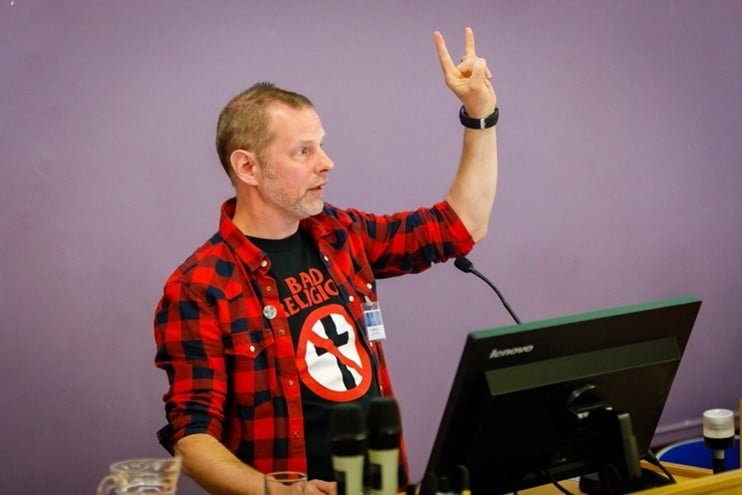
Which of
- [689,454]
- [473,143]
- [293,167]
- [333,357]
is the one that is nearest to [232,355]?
[333,357]

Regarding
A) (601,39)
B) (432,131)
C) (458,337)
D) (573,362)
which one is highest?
(601,39)

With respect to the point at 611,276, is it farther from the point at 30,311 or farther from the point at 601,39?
the point at 30,311

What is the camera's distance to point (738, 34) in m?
4.19

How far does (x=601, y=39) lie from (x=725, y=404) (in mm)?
1544

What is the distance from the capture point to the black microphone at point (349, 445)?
1346mm

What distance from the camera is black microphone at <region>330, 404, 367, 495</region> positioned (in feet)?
4.42

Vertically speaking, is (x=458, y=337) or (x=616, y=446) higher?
(x=458, y=337)

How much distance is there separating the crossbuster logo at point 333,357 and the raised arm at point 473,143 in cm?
45

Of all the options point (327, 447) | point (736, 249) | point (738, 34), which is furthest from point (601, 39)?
point (327, 447)

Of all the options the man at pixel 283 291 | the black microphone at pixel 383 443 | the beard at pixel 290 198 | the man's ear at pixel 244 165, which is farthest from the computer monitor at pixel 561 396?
the man's ear at pixel 244 165

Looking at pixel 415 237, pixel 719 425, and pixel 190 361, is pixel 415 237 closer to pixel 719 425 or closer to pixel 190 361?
pixel 190 361

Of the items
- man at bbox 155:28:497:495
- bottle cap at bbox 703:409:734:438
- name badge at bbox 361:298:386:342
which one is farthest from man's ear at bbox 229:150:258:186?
bottle cap at bbox 703:409:734:438

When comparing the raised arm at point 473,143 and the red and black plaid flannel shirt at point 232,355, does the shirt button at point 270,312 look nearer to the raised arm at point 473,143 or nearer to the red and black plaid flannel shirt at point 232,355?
the red and black plaid flannel shirt at point 232,355

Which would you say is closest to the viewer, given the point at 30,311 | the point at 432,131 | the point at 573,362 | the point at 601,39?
the point at 573,362
